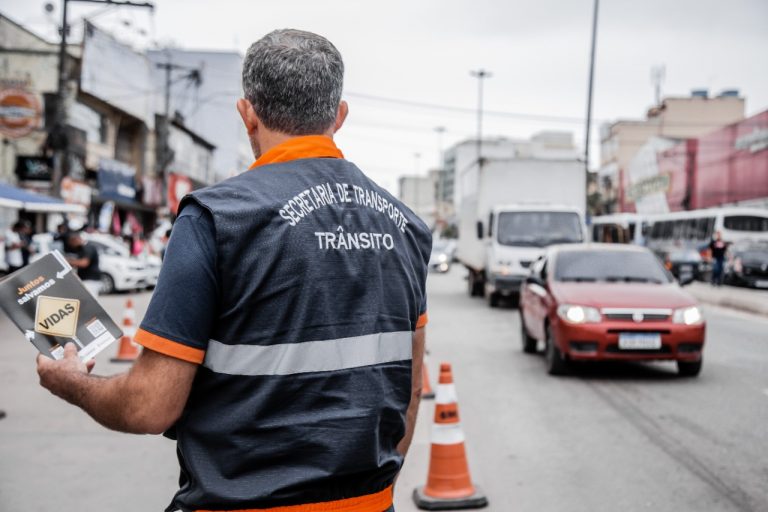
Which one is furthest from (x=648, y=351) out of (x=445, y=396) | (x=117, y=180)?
(x=117, y=180)

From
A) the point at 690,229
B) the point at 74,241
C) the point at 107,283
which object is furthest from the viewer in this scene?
the point at 690,229

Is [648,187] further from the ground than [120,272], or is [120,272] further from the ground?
[648,187]

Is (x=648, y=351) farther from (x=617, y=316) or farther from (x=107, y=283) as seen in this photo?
(x=107, y=283)

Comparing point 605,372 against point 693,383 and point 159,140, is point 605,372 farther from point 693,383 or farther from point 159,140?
point 159,140

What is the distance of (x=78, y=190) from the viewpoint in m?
28.3

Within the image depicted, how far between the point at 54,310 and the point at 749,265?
1162 inches

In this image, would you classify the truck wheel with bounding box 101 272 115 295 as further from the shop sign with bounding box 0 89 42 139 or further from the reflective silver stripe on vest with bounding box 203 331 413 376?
the reflective silver stripe on vest with bounding box 203 331 413 376

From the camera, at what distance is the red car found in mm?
9398

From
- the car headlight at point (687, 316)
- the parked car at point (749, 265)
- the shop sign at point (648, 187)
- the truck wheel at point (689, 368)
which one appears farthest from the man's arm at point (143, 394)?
the shop sign at point (648, 187)

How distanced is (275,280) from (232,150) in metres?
66.4

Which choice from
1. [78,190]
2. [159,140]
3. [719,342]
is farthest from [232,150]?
[719,342]

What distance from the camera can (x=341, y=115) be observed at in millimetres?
2133

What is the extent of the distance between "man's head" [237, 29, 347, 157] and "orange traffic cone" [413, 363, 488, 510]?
3.50 meters

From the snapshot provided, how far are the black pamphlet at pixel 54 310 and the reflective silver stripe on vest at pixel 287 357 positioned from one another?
1.61ft
